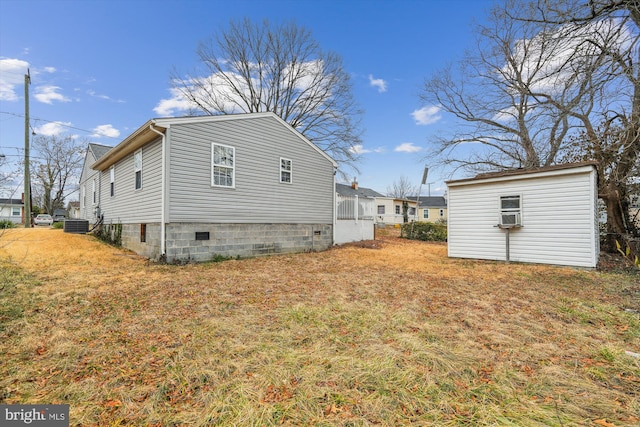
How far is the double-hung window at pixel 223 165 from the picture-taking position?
8695 millimetres

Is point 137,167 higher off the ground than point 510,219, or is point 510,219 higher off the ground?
point 137,167

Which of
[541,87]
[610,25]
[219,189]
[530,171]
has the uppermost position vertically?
[541,87]

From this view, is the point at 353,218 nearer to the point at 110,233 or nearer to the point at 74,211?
the point at 110,233

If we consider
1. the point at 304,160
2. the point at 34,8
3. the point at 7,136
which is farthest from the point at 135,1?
the point at 7,136

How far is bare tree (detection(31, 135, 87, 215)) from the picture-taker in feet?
94.5

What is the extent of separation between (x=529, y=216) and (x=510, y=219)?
1.56ft

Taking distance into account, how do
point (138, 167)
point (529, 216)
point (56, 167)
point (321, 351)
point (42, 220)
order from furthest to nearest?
point (56, 167)
point (42, 220)
point (138, 167)
point (529, 216)
point (321, 351)

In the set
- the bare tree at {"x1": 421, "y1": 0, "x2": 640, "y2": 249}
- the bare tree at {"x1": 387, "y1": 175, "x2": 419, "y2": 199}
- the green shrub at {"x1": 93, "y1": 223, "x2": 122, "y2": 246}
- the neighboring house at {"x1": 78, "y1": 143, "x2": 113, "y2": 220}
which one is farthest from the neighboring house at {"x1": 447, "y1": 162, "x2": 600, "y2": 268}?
the bare tree at {"x1": 387, "y1": 175, "x2": 419, "y2": 199}

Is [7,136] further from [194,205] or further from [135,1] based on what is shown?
[194,205]

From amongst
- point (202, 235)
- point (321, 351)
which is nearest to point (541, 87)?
point (321, 351)

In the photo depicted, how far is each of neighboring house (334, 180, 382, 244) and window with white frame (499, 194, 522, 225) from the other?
21.1 ft

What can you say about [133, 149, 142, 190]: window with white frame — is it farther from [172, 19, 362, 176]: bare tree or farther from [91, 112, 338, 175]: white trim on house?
[172, 19, 362, 176]: bare tree

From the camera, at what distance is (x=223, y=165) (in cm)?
888

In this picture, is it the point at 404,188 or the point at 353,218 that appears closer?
the point at 353,218
